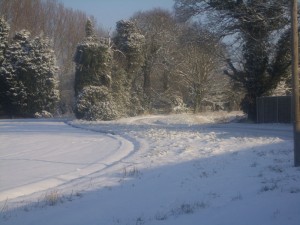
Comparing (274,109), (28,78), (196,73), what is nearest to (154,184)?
A: (274,109)

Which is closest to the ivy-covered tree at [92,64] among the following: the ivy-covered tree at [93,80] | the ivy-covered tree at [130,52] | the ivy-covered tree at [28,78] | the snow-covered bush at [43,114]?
the ivy-covered tree at [93,80]

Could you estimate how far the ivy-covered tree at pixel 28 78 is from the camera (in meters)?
46.2

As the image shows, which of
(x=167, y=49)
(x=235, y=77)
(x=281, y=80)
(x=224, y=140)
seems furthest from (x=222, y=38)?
(x=167, y=49)

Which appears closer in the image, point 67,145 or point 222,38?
point 67,145

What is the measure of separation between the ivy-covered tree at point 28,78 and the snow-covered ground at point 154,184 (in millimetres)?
29262

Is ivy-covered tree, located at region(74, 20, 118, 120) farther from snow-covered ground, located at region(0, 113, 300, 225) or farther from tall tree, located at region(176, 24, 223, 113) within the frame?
snow-covered ground, located at region(0, 113, 300, 225)

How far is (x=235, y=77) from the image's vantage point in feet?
110

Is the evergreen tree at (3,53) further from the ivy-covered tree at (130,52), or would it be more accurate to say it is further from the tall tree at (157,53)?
the tall tree at (157,53)

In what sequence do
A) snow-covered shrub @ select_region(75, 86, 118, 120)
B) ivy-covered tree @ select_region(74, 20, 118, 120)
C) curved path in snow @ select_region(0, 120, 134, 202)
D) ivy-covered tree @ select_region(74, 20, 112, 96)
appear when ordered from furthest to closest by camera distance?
1. ivy-covered tree @ select_region(74, 20, 112, 96)
2. ivy-covered tree @ select_region(74, 20, 118, 120)
3. snow-covered shrub @ select_region(75, 86, 118, 120)
4. curved path in snow @ select_region(0, 120, 134, 202)

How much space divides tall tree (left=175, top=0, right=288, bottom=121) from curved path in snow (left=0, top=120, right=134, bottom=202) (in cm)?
1385

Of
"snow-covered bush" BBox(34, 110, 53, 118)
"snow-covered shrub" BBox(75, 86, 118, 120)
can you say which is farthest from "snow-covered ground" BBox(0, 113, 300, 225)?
"snow-covered bush" BBox(34, 110, 53, 118)

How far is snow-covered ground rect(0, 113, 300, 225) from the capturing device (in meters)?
7.18

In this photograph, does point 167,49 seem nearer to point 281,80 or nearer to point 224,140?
point 281,80

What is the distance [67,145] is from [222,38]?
16.8 metres
